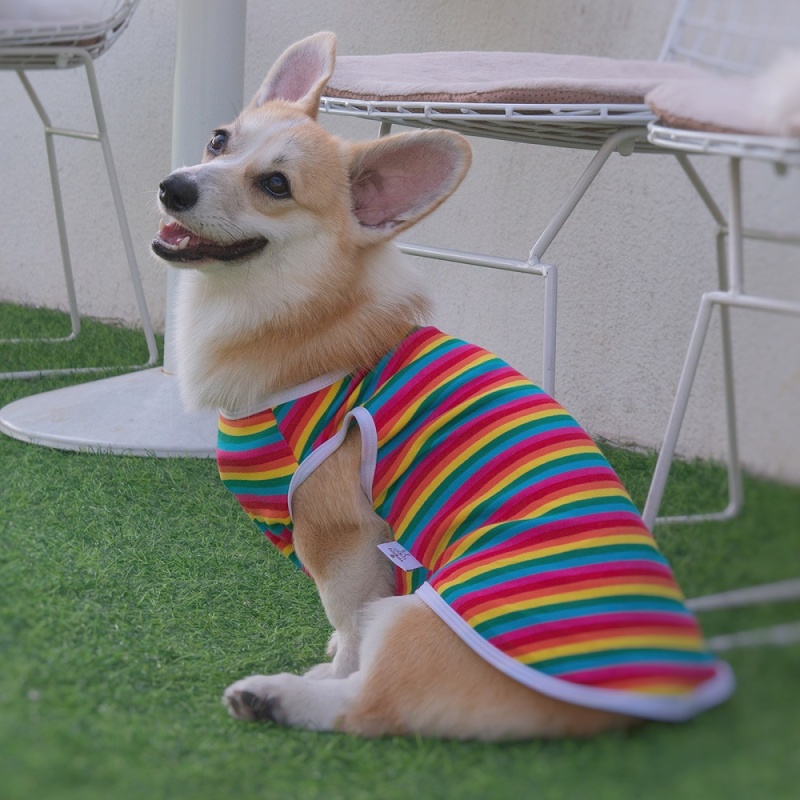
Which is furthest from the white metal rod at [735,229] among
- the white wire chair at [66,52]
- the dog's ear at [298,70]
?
the white wire chair at [66,52]

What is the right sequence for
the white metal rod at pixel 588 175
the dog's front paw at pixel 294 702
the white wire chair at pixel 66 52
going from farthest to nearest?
the white wire chair at pixel 66 52 < the white metal rod at pixel 588 175 < the dog's front paw at pixel 294 702

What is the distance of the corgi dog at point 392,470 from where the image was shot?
1106 mm

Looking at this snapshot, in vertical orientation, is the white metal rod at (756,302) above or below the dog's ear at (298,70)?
below

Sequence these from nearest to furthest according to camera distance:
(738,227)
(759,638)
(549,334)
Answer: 1. (759,638)
2. (738,227)
3. (549,334)

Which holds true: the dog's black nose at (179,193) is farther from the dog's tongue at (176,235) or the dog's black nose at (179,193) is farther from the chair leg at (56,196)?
the chair leg at (56,196)

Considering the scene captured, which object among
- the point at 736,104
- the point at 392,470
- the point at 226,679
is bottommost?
the point at 226,679

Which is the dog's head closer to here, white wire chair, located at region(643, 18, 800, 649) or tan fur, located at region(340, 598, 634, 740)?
white wire chair, located at region(643, 18, 800, 649)

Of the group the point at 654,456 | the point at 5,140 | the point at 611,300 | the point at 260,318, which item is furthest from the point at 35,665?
the point at 5,140

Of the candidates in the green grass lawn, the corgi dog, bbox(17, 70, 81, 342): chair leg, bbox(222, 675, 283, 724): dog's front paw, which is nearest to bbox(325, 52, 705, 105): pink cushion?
the corgi dog

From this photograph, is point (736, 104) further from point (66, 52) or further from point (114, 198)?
point (114, 198)

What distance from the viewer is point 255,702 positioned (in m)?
1.23

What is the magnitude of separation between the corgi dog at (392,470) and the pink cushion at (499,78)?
127 millimetres

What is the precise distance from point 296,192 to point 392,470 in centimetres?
45

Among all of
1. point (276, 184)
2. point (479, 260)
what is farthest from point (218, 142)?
point (479, 260)
